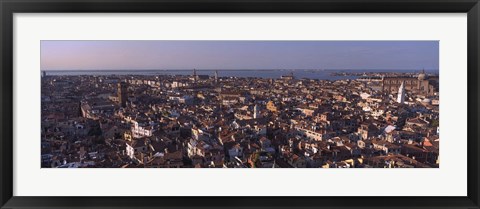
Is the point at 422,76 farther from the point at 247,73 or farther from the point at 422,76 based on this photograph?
the point at 247,73

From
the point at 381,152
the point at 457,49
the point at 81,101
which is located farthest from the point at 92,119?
the point at 457,49

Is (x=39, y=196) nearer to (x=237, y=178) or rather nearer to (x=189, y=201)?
(x=189, y=201)
